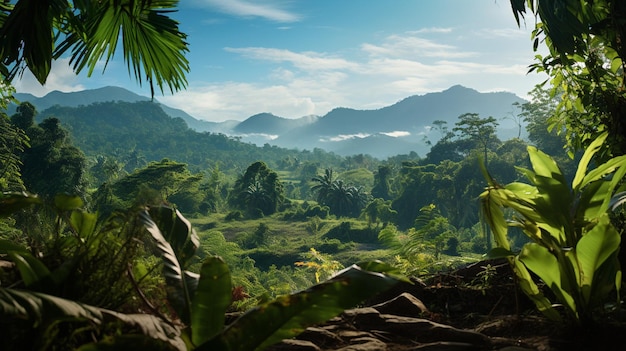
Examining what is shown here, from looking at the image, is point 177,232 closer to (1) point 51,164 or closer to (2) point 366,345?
(2) point 366,345

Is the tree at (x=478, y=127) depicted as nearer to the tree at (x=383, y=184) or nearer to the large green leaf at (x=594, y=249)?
the tree at (x=383, y=184)

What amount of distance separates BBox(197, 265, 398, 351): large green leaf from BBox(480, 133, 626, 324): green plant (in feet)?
2.34

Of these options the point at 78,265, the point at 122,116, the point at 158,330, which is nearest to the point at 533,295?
the point at 158,330

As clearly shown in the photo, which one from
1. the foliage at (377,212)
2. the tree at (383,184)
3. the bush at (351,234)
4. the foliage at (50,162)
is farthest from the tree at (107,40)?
the tree at (383,184)

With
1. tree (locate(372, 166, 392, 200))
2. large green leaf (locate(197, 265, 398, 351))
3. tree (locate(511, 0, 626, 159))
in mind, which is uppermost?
tree (locate(511, 0, 626, 159))

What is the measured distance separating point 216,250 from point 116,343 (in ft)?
75.3

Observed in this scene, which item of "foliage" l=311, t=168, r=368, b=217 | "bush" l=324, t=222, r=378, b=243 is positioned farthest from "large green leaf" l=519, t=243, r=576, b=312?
"foliage" l=311, t=168, r=368, b=217

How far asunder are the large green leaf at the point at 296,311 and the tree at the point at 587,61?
237 centimetres

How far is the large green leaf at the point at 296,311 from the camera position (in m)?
1.43

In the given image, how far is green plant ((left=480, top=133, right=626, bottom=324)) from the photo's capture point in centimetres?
183

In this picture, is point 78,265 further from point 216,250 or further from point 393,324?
point 216,250

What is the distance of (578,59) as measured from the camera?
3541 mm

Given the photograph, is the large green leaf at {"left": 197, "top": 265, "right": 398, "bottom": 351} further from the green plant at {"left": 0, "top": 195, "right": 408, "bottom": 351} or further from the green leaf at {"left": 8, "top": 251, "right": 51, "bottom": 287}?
the green leaf at {"left": 8, "top": 251, "right": 51, "bottom": 287}

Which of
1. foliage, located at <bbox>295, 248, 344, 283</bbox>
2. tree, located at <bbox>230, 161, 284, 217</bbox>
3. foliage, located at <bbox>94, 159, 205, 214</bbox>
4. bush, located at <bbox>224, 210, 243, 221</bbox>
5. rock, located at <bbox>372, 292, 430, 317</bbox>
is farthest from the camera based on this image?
tree, located at <bbox>230, 161, 284, 217</bbox>
